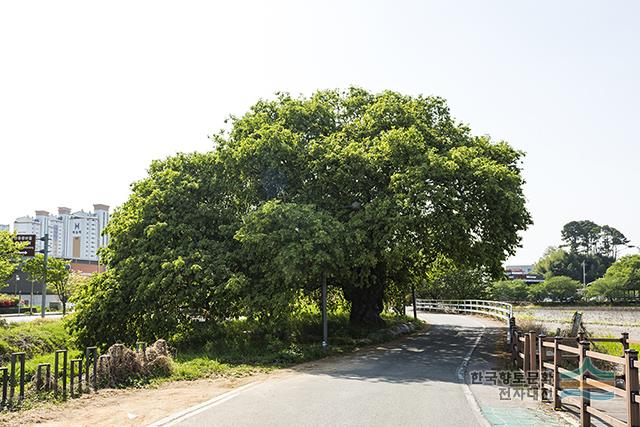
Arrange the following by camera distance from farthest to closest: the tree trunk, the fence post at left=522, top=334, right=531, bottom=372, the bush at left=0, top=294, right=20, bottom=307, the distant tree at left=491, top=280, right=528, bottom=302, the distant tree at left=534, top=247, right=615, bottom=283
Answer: the distant tree at left=534, top=247, right=615, bottom=283
the distant tree at left=491, top=280, right=528, bottom=302
the bush at left=0, top=294, right=20, bottom=307
the tree trunk
the fence post at left=522, top=334, right=531, bottom=372

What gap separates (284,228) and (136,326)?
25.7ft

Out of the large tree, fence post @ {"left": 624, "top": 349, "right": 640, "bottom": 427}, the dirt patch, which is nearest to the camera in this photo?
fence post @ {"left": 624, "top": 349, "right": 640, "bottom": 427}

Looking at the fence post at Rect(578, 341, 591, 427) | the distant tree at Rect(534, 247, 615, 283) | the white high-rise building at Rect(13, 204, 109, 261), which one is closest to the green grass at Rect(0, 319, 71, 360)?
the fence post at Rect(578, 341, 591, 427)

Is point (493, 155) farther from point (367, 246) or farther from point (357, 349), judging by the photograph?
point (357, 349)

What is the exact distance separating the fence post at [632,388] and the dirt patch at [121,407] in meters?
6.77

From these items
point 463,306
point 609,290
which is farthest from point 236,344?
point 609,290

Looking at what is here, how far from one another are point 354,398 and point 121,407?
422cm

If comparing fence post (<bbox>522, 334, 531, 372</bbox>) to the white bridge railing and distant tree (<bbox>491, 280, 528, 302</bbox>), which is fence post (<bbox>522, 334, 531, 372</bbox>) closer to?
the white bridge railing

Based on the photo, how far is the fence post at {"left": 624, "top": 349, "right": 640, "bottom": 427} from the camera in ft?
24.5

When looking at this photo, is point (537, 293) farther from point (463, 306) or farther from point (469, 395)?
point (469, 395)

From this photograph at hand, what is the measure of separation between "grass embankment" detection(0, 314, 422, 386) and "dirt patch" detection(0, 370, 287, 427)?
3.57 feet

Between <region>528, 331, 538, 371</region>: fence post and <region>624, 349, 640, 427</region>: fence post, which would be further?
<region>528, 331, 538, 371</region>: fence post

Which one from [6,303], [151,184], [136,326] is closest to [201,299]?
[136,326]

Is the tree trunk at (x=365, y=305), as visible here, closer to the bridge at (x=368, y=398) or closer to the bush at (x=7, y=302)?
the bridge at (x=368, y=398)
